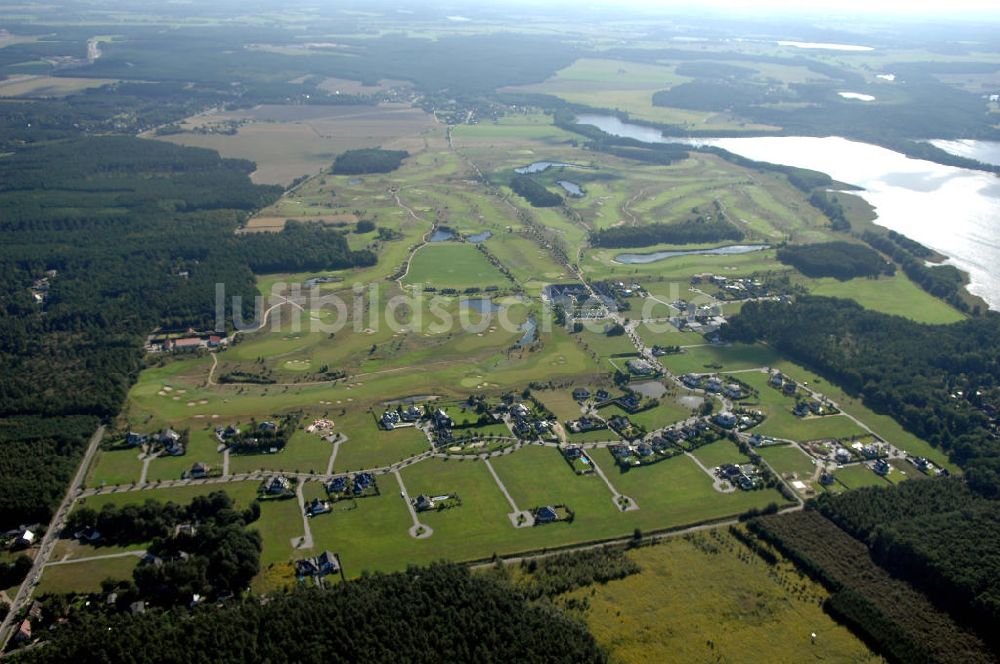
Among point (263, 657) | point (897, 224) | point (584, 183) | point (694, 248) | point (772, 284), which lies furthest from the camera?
point (584, 183)

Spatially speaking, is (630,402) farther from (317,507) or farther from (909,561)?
(317,507)

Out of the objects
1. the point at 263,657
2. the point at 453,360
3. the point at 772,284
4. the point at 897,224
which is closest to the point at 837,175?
the point at 897,224

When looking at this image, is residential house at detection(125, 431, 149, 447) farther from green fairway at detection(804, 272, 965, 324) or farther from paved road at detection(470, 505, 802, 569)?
green fairway at detection(804, 272, 965, 324)

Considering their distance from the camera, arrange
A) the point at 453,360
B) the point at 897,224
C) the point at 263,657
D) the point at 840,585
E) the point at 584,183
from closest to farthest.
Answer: the point at 263,657, the point at 840,585, the point at 453,360, the point at 897,224, the point at 584,183

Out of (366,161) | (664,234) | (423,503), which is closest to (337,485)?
(423,503)

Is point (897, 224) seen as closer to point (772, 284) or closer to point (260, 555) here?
point (772, 284)
